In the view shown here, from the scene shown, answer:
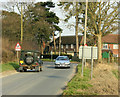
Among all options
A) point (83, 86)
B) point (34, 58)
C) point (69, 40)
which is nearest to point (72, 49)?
point (69, 40)

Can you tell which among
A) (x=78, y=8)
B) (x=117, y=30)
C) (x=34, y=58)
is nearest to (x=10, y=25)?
(x=78, y=8)

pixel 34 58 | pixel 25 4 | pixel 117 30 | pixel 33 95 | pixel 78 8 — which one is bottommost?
pixel 33 95

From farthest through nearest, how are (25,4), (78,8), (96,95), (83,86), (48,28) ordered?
(48,28) → (25,4) → (78,8) → (83,86) → (96,95)

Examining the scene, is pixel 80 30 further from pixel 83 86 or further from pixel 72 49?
pixel 72 49

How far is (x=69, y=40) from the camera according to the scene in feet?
301

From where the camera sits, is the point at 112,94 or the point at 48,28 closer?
the point at 112,94

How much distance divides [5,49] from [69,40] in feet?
209

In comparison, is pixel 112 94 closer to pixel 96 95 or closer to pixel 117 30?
pixel 96 95

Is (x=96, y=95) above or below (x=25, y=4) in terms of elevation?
below

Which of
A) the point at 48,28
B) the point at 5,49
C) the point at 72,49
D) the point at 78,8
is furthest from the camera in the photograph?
the point at 72,49

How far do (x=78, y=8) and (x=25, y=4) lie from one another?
17.3 metres

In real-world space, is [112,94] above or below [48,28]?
below

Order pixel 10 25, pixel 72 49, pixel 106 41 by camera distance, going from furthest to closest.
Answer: pixel 72 49 → pixel 106 41 → pixel 10 25

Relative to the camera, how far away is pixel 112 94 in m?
9.85
